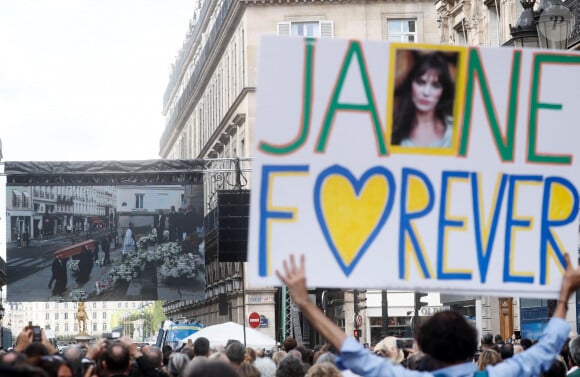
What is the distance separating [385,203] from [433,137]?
392mm

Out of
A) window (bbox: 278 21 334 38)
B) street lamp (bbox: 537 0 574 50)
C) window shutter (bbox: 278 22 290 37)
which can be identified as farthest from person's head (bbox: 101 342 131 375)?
window shutter (bbox: 278 22 290 37)

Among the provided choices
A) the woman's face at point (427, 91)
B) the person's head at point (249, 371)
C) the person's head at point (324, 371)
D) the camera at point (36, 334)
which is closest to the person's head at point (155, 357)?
the person's head at point (249, 371)

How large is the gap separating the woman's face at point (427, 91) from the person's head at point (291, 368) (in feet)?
13.8

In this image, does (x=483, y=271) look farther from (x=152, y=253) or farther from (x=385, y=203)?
(x=152, y=253)

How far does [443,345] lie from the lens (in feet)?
17.3

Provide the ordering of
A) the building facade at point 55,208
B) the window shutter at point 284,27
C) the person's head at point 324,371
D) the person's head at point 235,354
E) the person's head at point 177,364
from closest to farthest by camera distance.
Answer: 1. the person's head at point 324,371
2. the person's head at point 235,354
3. the person's head at point 177,364
4. the building facade at point 55,208
5. the window shutter at point 284,27

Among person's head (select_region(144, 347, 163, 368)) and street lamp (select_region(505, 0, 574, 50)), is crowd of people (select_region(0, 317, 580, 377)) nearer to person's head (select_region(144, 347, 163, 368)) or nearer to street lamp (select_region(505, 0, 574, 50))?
person's head (select_region(144, 347, 163, 368))

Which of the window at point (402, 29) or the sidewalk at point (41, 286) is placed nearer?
the sidewalk at point (41, 286)

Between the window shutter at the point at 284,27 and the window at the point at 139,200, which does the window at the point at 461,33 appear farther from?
the window shutter at the point at 284,27

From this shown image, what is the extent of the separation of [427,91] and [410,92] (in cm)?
8

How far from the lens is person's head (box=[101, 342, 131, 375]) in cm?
872

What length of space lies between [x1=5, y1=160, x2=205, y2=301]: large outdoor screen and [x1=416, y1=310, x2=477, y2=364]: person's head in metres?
26.5

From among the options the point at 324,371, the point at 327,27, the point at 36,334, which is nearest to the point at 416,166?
the point at 324,371

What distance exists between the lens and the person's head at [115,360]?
28.6 feet
